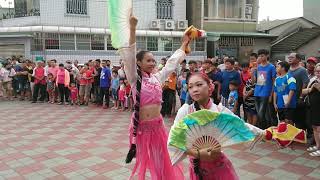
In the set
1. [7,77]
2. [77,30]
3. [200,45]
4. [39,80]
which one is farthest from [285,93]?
[200,45]

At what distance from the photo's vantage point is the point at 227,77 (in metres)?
7.53

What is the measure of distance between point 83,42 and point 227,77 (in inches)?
498

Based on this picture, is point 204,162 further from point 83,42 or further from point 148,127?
point 83,42

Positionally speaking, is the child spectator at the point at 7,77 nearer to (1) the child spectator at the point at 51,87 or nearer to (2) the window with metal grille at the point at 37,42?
(1) the child spectator at the point at 51,87

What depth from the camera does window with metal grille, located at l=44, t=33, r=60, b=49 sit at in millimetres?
17484

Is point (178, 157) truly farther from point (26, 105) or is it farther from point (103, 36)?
point (103, 36)

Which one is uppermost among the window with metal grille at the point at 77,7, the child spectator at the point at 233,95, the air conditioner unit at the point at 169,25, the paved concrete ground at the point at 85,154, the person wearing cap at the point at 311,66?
the window with metal grille at the point at 77,7

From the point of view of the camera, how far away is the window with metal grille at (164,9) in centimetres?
2106

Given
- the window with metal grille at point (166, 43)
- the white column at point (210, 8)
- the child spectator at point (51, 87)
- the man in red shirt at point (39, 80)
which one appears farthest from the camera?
the white column at point (210, 8)

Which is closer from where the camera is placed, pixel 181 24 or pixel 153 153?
pixel 153 153

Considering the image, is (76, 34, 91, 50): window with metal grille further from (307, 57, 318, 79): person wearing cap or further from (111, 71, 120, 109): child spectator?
(307, 57, 318, 79): person wearing cap

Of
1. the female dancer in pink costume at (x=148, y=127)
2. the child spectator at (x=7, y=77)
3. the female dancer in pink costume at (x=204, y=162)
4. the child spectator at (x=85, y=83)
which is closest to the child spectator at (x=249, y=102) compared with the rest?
the female dancer in pink costume at (x=148, y=127)

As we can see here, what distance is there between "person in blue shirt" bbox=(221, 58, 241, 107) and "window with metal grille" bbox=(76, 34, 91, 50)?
12.4m

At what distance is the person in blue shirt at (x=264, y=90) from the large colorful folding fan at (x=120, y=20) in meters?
4.05
